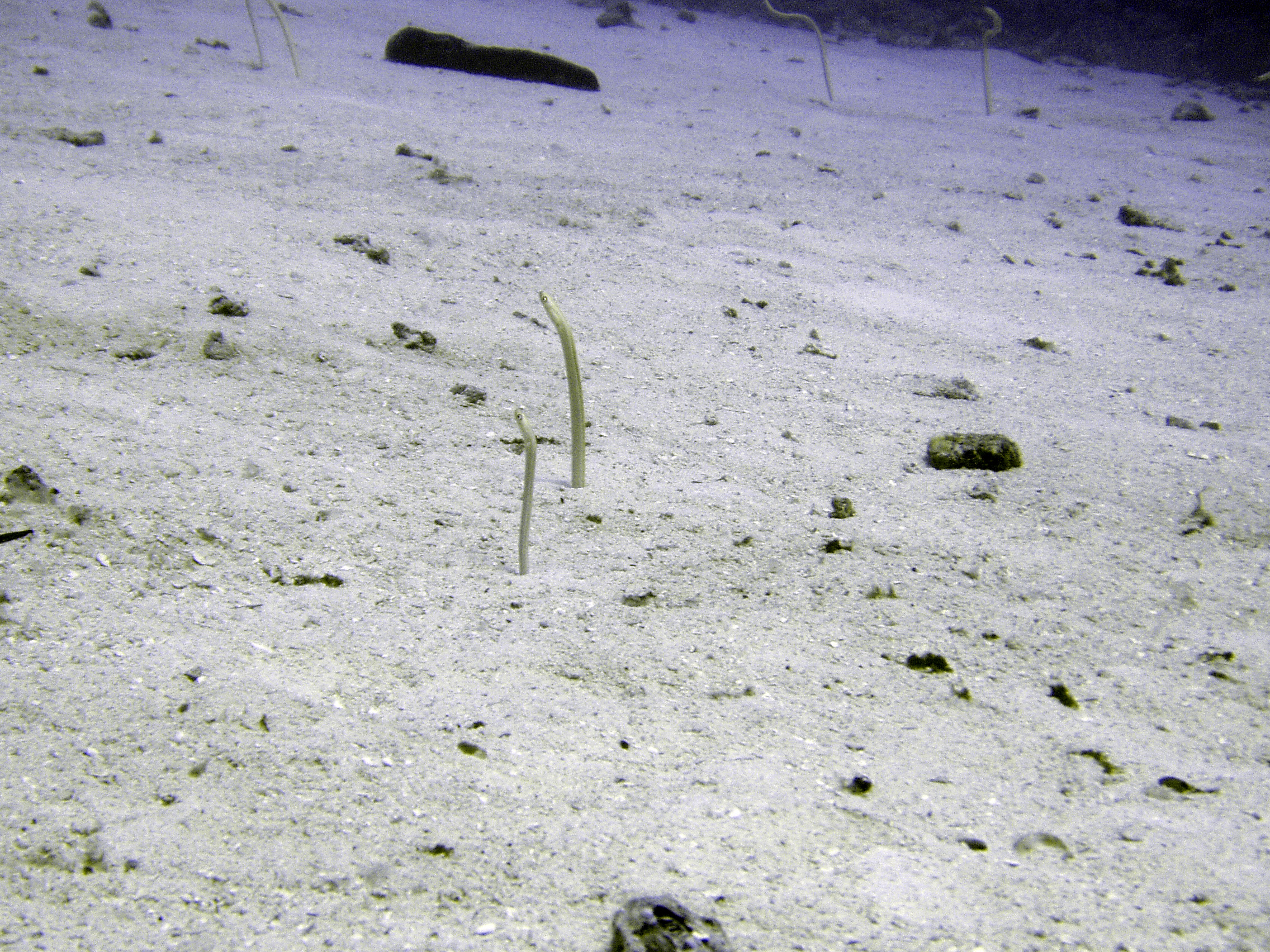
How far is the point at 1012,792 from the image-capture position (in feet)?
3.73

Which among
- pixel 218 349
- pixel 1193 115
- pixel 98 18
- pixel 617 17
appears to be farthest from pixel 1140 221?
pixel 617 17

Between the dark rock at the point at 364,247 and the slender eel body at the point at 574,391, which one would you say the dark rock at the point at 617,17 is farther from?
the slender eel body at the point at 574,391

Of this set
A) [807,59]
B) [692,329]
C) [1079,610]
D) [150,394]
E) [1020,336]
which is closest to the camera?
[1079,610]

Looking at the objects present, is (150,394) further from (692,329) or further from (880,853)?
(880,853)

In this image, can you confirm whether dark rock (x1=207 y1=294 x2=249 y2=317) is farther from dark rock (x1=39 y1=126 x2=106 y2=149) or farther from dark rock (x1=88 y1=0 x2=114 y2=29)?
dark rock (x1=88 y1=0 x2=114 y2=29)

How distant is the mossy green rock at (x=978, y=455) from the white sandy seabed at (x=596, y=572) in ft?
0.18

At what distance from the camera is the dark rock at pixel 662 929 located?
2.96 ft

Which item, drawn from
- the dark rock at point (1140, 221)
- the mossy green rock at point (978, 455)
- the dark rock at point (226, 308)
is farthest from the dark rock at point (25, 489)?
the dark rock at point (1140, 221)

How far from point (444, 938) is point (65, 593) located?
915 millimetres

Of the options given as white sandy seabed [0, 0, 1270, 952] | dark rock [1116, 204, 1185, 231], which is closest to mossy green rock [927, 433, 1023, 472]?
white sandy seabed [0, 0, 1270, 952]

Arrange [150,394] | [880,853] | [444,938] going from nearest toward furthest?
[444,938], [880,853], [150,394]

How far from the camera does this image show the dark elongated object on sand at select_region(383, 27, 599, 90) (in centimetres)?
542

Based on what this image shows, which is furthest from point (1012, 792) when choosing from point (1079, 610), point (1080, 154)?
point (1080, 154)

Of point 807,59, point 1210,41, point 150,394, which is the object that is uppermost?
point 1210,41
